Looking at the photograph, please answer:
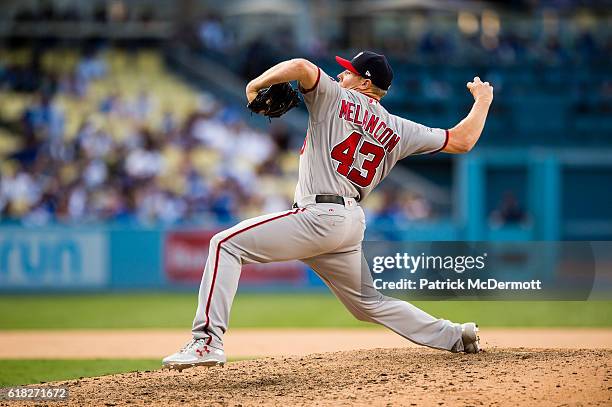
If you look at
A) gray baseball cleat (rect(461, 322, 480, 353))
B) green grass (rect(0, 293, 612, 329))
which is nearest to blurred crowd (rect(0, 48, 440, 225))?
green grass (rect(0, 293, 612, 329))

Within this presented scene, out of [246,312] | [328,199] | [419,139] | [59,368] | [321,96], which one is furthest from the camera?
[246,312]

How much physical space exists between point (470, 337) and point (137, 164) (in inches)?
463

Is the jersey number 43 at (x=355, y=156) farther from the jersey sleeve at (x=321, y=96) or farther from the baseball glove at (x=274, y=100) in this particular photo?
the baseball glove at (x=274, y=100)

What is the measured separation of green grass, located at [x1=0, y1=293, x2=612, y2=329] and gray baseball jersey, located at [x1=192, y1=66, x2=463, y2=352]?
4.76 m

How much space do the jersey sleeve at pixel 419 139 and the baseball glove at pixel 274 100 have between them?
75cm

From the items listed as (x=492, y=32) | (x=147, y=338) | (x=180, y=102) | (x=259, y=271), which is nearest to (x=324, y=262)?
(x=147, y=338)

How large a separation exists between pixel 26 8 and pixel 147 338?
1453 cm

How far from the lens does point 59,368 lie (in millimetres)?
7602

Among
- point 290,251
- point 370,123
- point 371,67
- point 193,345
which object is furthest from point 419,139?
point 193,345

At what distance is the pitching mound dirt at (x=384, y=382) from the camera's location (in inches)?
197

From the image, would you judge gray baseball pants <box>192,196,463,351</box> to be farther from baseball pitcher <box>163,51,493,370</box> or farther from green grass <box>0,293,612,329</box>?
green grass <box>0,293,612,329</box>

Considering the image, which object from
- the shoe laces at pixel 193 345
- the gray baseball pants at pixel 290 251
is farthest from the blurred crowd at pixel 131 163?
the shoe laces at pixel 193 345

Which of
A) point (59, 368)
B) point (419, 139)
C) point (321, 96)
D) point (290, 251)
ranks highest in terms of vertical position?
point (321, 96)

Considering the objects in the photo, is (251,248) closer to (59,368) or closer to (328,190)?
(328,190)
